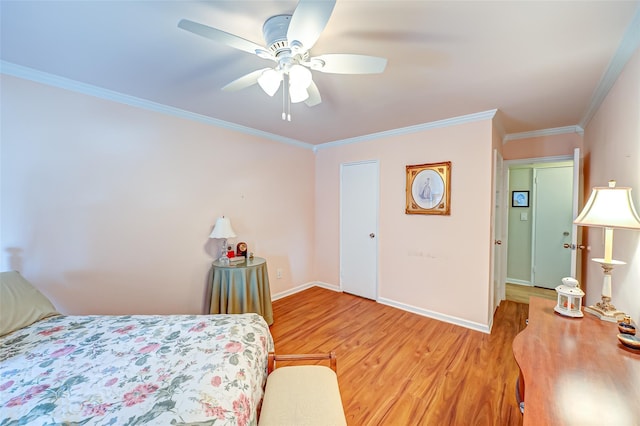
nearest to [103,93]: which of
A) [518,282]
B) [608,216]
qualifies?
[608,216]

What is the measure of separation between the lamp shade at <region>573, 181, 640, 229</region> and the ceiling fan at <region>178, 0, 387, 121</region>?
1.39m

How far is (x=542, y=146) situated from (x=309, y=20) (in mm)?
3671

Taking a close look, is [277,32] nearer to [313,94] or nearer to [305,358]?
[313,94]

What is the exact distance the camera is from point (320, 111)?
2602mm

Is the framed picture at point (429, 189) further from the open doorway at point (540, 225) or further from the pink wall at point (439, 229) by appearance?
the open doorway at point (540, 225)

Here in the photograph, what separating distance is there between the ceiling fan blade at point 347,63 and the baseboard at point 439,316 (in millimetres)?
2802

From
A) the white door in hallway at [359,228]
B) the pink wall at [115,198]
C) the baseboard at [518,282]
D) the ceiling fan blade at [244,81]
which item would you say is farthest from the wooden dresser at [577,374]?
the baseboard at [518,282]

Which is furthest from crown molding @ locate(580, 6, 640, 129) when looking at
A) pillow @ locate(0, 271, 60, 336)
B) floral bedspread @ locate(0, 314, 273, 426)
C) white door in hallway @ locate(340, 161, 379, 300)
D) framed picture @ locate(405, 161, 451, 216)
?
pillow @ locate(0, 271, 60, 336)

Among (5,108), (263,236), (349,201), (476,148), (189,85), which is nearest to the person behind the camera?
(5,108)

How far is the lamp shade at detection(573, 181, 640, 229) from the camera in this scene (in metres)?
1.24

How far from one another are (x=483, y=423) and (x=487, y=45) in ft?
7.77

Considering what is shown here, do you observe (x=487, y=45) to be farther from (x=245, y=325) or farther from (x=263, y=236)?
(x=263, y=236)

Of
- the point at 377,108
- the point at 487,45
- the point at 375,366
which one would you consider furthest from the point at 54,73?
the point at 375,366

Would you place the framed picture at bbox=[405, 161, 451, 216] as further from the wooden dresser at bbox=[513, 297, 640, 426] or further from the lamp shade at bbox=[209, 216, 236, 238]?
the lamp shade at bbox=[209, 216, 236, 238]
